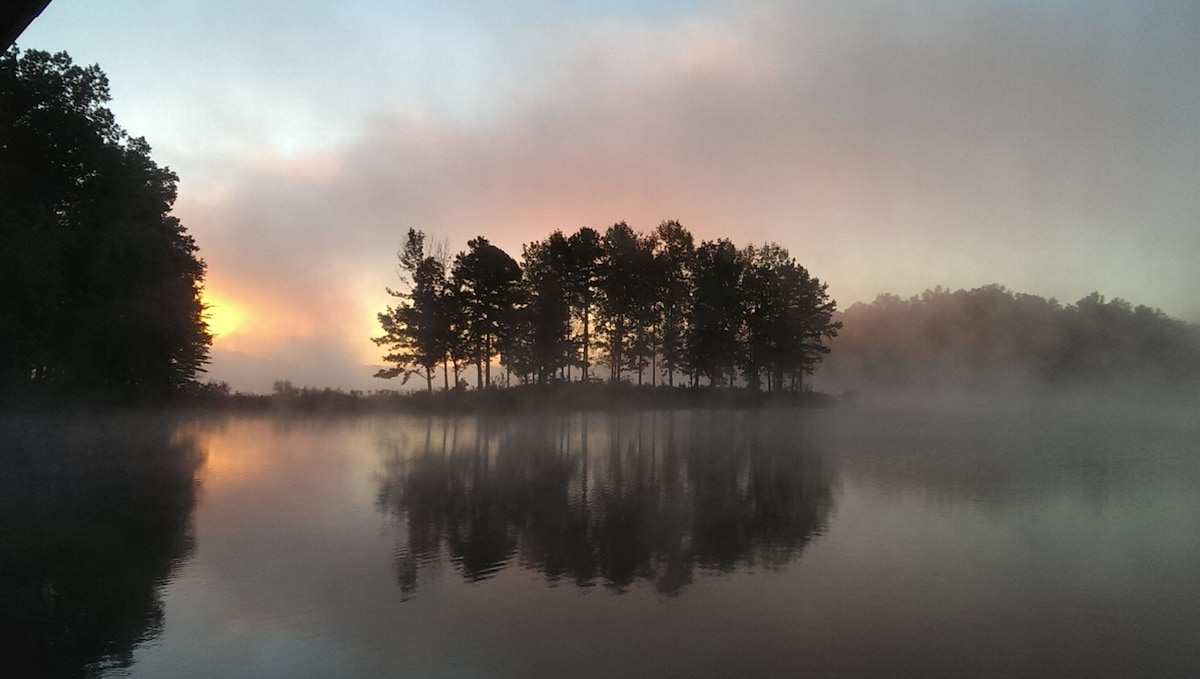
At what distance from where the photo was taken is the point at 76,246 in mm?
25797

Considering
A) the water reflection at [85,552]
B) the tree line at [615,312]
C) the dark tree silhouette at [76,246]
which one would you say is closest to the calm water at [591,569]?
the water reflection at [85,552]

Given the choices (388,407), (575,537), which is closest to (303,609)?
(575,537)

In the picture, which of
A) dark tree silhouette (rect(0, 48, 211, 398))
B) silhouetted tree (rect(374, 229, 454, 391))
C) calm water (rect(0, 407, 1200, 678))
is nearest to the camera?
calm water (rect(0, 407, 1200, 678))

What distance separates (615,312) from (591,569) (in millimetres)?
43543

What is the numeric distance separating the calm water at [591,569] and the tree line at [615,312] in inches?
1023

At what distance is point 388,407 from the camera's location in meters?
42.7

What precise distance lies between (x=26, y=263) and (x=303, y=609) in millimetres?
21674

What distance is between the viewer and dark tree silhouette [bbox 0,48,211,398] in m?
22.2

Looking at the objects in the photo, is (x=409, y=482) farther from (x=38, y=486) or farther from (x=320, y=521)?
(x=38, y=486)

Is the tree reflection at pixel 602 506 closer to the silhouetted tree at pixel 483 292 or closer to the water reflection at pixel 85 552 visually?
the water reflection at pixel 85 552

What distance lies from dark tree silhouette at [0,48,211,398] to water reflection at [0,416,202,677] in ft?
18.0

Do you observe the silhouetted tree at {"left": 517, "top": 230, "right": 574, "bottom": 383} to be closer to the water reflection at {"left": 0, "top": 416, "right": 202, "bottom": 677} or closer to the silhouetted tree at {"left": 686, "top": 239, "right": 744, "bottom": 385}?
the silhouetted tree at {"left": 686, "top": 239, "right": 744, "bottom": 385}

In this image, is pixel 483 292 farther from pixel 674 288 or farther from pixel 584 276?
pixel 674 288

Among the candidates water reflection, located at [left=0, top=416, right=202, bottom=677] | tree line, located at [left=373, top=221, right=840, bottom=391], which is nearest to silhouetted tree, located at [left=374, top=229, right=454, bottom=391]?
tree line, located at [left=373, top=221, right=840, bottom=391]
